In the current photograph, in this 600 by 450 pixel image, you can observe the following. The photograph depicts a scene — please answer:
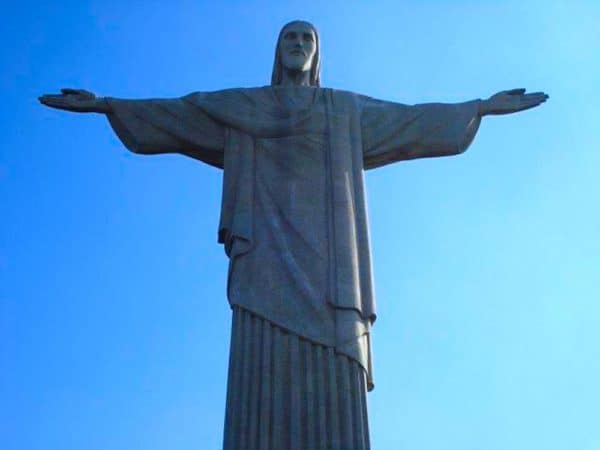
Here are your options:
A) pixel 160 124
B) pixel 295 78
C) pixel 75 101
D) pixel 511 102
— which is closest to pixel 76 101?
pixel 75 101

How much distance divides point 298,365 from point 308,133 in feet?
11.3

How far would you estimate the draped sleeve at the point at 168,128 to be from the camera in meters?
14.0

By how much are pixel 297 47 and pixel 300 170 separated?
220 centimetres

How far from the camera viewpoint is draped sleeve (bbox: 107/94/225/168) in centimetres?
1403

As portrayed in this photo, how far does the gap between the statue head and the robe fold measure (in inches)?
18.9

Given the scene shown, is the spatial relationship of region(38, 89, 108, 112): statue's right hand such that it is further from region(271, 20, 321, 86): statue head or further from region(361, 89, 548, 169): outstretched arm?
region(361, 89, 548, 169): outstretched arm

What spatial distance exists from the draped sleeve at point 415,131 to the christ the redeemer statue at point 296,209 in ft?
0.05

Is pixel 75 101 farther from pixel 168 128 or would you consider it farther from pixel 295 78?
pixel 295 78

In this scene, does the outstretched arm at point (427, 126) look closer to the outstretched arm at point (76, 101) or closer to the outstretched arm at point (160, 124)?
the outstretched arm at point (160, 124)

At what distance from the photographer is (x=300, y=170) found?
13414 mm

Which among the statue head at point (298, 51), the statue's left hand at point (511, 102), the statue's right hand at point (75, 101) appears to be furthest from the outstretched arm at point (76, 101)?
the statue's left hand at point (511, 102)

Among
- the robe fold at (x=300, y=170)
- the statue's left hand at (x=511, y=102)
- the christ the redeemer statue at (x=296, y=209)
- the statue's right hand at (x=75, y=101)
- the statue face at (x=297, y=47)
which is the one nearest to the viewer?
the christ the redeemer statue at (x=296, y=209)

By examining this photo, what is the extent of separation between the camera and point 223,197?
43.9 feet

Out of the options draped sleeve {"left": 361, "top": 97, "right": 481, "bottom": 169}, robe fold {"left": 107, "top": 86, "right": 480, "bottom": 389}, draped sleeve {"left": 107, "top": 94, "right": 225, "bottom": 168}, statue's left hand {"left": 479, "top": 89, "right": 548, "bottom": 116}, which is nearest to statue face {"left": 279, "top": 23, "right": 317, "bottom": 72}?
robe fold {"left": 107, "top": 86, "right": 480, "bottom": 389}
